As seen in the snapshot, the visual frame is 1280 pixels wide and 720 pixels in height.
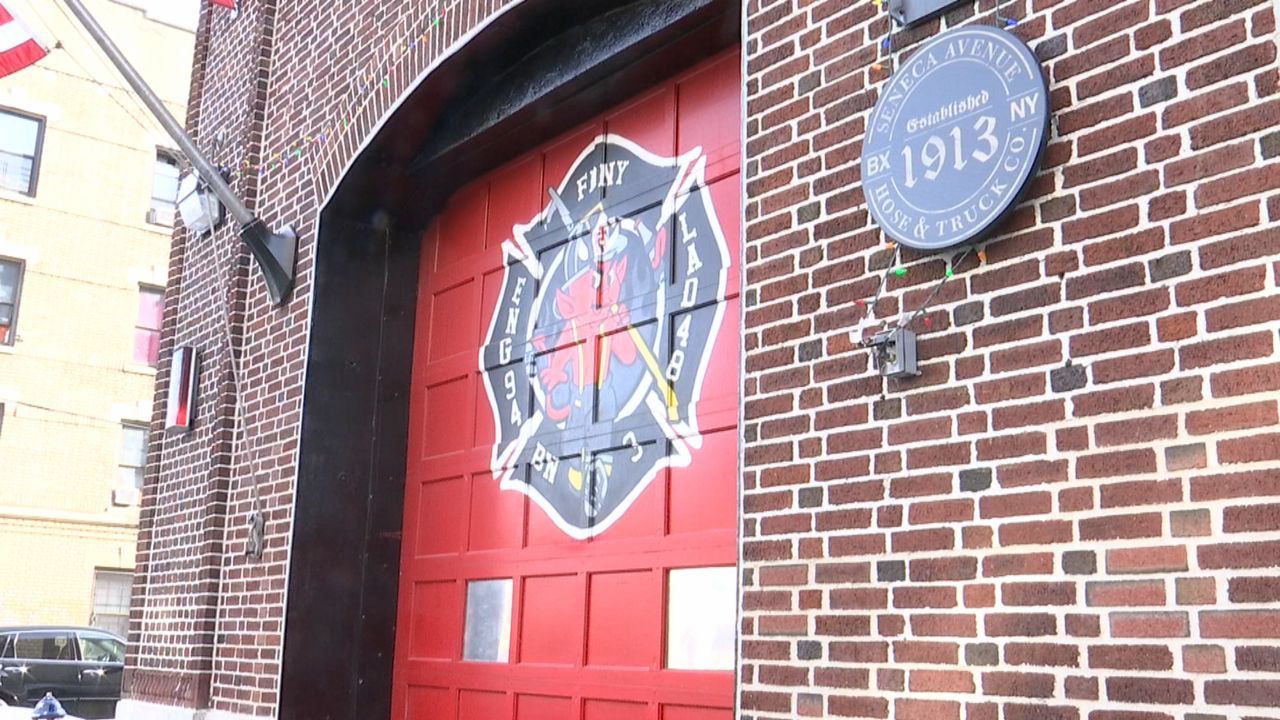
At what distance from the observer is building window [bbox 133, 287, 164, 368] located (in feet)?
75.7

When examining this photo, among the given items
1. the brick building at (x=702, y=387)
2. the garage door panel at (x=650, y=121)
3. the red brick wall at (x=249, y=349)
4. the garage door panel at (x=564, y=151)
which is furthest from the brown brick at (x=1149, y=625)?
the red brick wall at (x=249, y=349)

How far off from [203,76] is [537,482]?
4902 millimetres

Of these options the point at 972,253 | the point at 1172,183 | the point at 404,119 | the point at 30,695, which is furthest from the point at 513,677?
the point at 30,695

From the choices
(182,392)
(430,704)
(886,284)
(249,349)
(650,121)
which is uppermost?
(650,121)

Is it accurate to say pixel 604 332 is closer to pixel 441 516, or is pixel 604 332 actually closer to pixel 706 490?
pixel 706 490

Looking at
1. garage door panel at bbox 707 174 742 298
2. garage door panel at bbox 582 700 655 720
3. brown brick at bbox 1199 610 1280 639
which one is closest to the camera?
brown brick at bbox 1199 610 1280 639

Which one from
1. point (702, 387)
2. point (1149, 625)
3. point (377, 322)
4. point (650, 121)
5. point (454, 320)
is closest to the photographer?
point (1149, 625)

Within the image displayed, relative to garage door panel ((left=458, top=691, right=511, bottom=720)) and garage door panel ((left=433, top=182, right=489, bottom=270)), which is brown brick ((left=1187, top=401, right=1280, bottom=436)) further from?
garage door panel ((left=433, top=182, right=489, bottom=270))

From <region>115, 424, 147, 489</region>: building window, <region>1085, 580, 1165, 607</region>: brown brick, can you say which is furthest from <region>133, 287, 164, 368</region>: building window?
<region>1085, 580, 1165, 607</region>: brown brick

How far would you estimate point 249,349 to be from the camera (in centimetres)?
764

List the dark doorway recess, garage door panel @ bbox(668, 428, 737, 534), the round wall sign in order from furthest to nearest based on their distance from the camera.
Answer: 1. the dark doorway recess
2. garage door panel @ bbox(668, 428, 737, 534)
3. the round wall sign

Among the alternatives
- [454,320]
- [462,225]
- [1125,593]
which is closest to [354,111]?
[462,225]

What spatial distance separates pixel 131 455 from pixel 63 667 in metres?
7.53

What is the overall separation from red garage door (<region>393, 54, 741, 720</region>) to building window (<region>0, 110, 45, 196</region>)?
18185 millimetres
